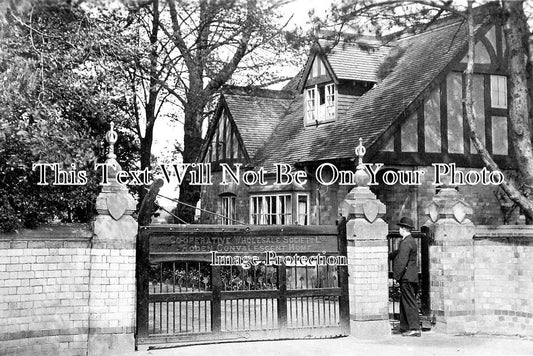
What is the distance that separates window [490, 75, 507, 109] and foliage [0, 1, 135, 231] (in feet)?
39.9

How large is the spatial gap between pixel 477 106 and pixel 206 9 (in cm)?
1003

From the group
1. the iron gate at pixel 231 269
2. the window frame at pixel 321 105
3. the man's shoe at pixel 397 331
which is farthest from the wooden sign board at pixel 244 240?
the window frame at pixel 321 105

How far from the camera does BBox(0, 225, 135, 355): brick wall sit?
30.9 ft

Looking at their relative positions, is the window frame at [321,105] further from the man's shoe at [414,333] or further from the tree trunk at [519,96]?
the man's shoe at [414,333]

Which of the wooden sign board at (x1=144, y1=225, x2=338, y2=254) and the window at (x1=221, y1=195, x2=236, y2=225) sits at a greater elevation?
the window at (x1=221, y1=195, x2=236, y2=225)

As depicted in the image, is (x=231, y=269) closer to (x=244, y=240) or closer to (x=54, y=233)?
(x=244, y=240)

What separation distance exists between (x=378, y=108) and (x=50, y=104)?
462 inches

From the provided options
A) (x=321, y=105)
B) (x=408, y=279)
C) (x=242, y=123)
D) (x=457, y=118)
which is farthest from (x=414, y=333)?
(x=242, y=123)

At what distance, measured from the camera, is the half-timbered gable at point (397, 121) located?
18.2 metres

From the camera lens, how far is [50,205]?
10.1 m

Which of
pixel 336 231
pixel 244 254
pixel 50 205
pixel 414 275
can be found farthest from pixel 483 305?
pixel 50 205

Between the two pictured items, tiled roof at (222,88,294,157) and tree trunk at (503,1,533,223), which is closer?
tree trunk at (503,1,533,223)

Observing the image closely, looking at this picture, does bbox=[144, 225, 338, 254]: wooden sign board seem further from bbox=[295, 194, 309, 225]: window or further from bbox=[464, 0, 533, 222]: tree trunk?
bbox=[295, 194, 309, 225]: window

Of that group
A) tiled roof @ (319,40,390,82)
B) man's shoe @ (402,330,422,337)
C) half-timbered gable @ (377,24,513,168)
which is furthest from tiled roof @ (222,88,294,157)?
man's shoe @ (402,330,422,337)
